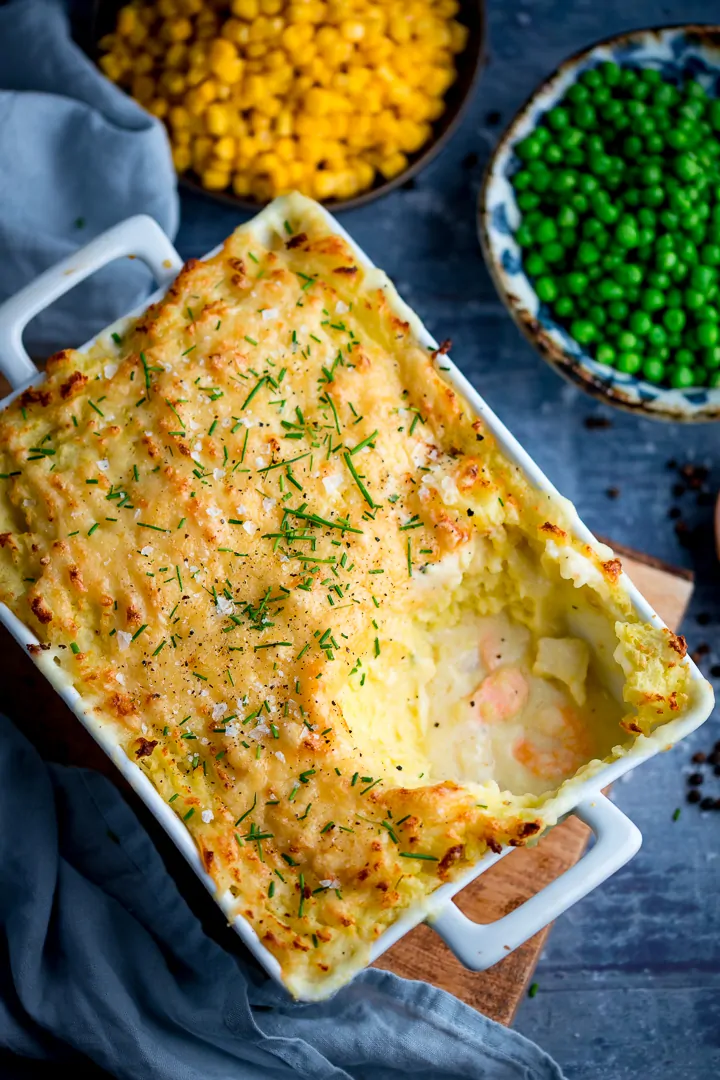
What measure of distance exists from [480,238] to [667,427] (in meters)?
1.04

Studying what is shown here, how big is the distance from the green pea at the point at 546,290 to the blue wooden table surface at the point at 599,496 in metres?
0.27

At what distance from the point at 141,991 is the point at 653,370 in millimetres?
2733

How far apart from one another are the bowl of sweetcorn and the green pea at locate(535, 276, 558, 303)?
0.62 m

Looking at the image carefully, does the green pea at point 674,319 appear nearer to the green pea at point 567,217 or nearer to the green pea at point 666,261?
the green pea at point 666,261

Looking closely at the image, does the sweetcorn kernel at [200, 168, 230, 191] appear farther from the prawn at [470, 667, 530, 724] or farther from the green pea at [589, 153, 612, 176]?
the prawn at [470, 667, 530, 724]

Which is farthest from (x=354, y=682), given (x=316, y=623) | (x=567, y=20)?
(x=567, y=20)

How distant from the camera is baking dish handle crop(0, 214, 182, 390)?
3.05 m

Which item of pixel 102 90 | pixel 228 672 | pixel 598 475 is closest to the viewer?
pixel 228 672

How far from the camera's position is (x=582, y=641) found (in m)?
3.13

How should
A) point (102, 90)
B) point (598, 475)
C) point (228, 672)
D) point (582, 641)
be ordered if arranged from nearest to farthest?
point (228, 672) → point (582, 641) → point (102, 90) → point (598, 475)

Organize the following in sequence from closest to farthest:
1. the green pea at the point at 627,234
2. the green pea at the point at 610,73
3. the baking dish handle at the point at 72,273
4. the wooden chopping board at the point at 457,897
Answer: the baking dish handle at the point at 72,273 → the wooden chopping board at the point at 457,897 → the green pea at the point at 627,234 → the green pea at the point at 610,73

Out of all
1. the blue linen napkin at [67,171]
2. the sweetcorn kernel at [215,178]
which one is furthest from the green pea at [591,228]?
the blue linen napkin at [67,171]

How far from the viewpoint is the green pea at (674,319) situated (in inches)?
157

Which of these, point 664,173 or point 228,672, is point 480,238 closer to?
point 664,173
